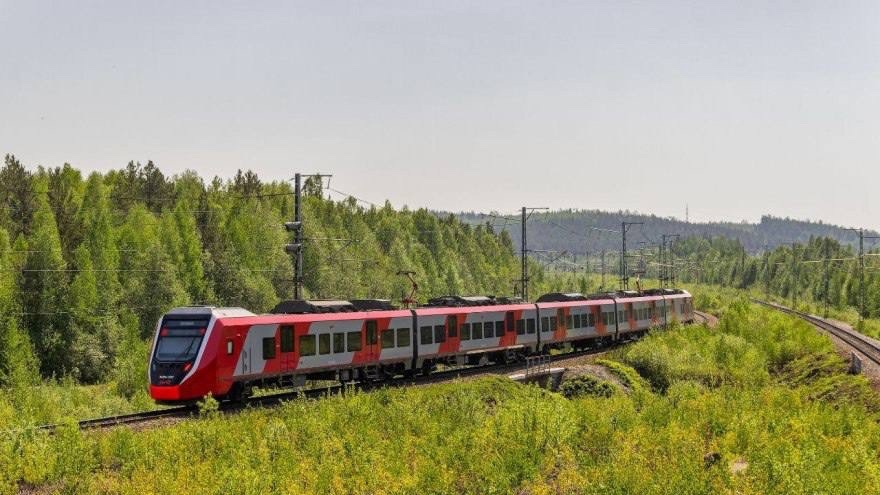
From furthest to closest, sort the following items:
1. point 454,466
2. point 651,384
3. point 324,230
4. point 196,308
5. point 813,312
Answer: point 813,312 < point 324,230 < point 651,384 < point 196,308 < point 454,466

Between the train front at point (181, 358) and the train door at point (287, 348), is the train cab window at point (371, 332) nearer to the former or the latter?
the train door at point (287, 348)

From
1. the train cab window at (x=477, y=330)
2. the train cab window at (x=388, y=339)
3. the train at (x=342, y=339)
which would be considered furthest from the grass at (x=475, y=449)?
the train cab window at (x=477, y=330)

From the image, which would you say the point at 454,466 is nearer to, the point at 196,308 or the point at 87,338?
the point at 196,308

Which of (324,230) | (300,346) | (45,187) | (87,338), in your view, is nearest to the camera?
(300,346)

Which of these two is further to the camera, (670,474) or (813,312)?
(813,312)

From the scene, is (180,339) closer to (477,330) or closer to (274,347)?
(274,347)

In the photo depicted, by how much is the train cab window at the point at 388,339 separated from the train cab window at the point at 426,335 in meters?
2.11

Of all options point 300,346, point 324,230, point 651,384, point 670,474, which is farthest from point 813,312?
point 670,474

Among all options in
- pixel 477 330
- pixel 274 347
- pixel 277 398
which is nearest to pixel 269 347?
pixel 274 347

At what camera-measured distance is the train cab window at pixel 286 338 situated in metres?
28.3

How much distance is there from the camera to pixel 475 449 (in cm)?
1920

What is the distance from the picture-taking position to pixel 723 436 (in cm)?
2166

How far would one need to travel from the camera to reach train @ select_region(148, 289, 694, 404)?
25531mm

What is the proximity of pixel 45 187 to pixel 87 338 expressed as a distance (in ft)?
85.5
